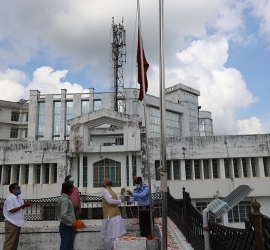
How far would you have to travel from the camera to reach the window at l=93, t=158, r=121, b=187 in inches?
691

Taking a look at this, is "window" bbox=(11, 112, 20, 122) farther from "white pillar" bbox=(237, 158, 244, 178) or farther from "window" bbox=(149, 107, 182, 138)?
"white pillar" bbox=(237, 158, 244, 178)

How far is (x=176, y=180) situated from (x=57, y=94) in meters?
33.6

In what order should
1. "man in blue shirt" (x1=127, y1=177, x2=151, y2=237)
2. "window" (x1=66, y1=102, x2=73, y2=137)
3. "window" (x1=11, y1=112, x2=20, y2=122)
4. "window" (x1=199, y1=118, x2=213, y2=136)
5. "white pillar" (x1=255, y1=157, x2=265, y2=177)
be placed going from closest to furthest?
1. "man in blue shirt" (x1=127, y1=177, x2=151, y2=237)
2. "white pillar" (x1=255, y1=157, x2=265, y2=177)
3. "window" (x1=66, y1=102, x2=73, y2=137)
4. "window" (x1=11, y1=112, x2=20, y2=122)
5. "window" (x1=199, y1=118, x2=213, y2=136)

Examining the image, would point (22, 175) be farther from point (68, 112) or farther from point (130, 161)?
point (68, 112)

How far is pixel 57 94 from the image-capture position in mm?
45406

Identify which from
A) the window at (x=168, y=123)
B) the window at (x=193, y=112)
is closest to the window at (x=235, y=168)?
the window at (x=168, y=123)

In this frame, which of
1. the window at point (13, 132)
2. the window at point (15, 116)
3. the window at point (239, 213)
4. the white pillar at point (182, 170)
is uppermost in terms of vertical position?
the window at point (15, 116)

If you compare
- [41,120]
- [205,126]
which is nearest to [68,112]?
[41,120]

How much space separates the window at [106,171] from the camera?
1755cm

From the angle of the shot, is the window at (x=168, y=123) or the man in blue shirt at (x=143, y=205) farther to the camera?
the window at (x=168, y=123)

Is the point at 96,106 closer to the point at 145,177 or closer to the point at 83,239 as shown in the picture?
the point at 145,177

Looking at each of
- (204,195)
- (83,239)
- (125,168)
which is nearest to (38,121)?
(125,168)

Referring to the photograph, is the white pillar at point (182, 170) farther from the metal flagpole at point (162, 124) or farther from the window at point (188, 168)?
the metal flagpole at point (162, 124)

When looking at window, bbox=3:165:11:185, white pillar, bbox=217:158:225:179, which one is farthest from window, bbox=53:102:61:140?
white pillar, bbox=217:158:225:179
